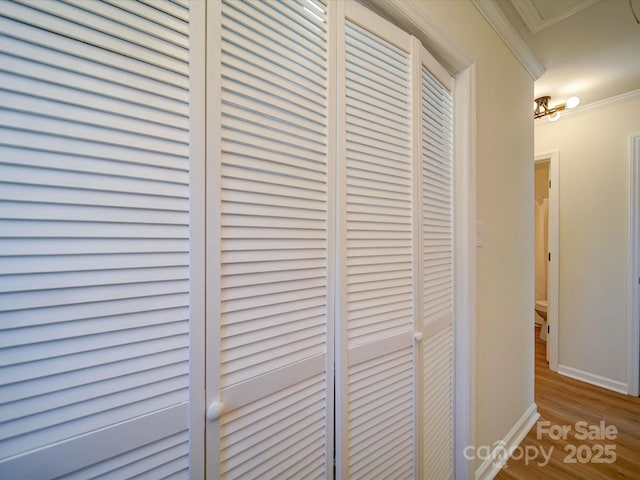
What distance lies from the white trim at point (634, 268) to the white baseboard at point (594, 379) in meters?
0.06

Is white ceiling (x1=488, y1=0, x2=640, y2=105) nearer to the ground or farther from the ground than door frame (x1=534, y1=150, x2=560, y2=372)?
farther from the ground

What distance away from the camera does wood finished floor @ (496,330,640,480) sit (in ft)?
4.89

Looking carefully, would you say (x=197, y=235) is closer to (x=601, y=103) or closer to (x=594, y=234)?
(x=594, y=234)

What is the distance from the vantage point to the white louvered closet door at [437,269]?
1.08 meters

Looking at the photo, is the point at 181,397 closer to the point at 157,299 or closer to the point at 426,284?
the point at 157,299

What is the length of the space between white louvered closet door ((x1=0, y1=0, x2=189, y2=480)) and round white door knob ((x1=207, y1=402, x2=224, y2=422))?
1.8 inches

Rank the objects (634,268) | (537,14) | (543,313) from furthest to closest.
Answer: (543,313) < (634,268) < (537,14)

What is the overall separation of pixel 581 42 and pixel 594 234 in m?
1.69

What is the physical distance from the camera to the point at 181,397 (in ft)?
1.73

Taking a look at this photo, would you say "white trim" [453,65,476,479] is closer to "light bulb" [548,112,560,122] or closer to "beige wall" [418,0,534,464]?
"beige wall" [418,0,534,464]

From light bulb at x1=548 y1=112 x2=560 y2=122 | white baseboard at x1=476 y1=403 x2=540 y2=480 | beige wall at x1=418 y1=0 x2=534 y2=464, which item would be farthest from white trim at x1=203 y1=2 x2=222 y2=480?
light bulb at x1=548 y1=112 x2=560 y2=122

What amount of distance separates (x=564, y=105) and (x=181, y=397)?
3.44 metres

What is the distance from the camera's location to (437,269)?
3.80 ft

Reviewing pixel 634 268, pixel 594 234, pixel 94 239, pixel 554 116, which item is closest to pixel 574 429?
pixel 634 268
